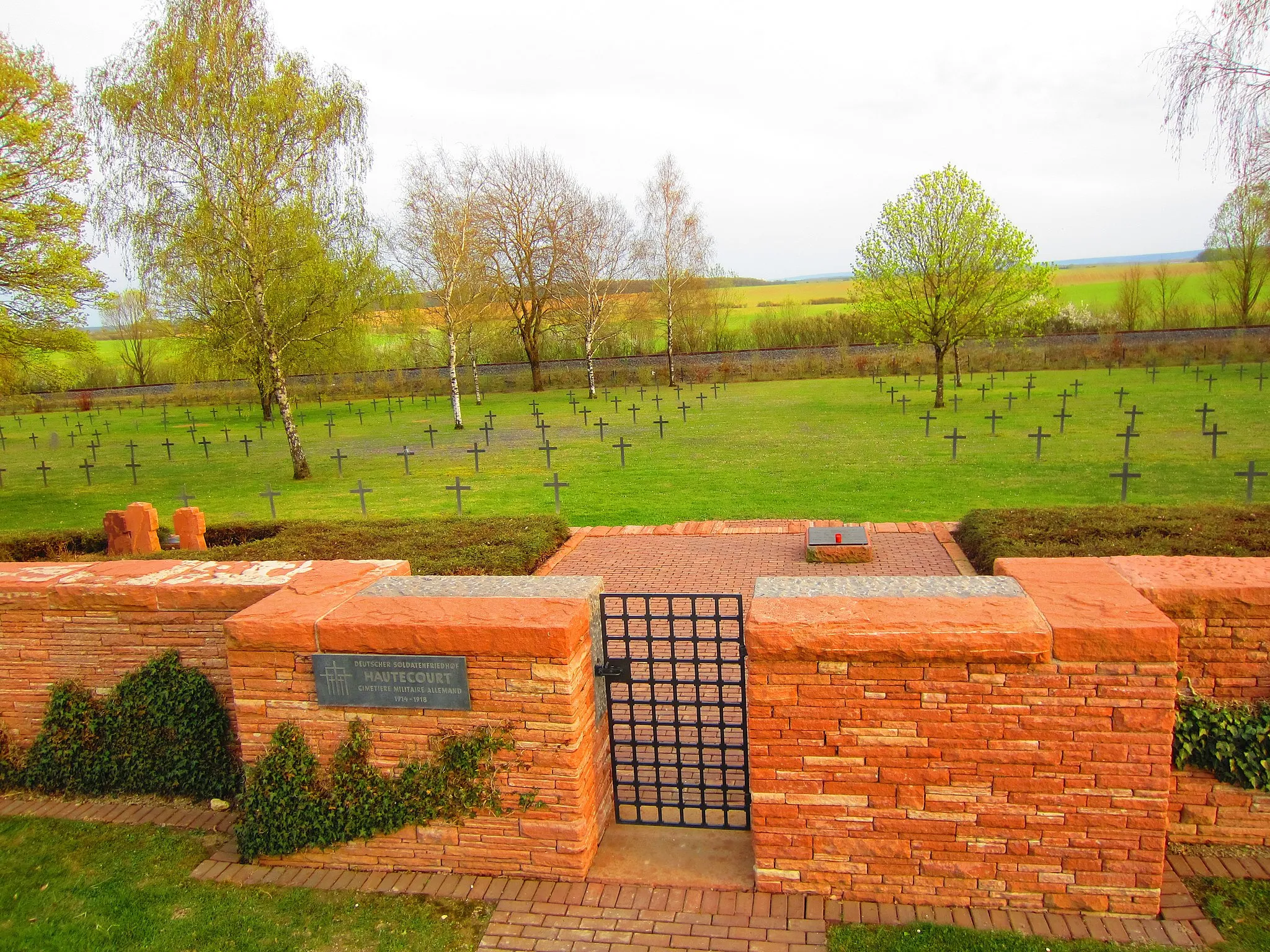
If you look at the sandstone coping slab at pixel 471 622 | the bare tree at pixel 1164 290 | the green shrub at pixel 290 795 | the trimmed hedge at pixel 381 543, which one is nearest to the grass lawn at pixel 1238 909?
the sandstone coping slab at pixel 471 622

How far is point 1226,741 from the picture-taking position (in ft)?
13.9

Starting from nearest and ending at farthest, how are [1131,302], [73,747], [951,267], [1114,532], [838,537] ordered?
1. [73,747]
2. [1114,532]
3. [838,537]
4. [951,267]
5. [1131,302]

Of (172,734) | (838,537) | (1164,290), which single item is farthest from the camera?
(1164,290)

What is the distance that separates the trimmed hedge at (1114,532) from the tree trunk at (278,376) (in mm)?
14104

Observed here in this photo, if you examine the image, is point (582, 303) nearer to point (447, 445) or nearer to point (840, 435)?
point (447, 445)

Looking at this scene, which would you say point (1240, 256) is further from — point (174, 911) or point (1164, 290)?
point (174, 911)

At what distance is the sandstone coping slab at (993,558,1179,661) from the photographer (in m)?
3.71

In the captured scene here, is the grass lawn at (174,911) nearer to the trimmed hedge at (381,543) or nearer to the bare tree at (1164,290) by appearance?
the trimmed hedge at (381,543)

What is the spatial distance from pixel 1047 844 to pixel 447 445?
21.3m

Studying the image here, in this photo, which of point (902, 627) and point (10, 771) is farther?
point (10, 771)

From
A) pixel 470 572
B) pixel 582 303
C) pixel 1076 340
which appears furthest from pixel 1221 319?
pixel 470 572

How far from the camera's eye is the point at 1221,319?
44.3 metres

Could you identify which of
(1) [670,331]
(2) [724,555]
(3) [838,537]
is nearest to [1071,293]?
(1) [670,331]

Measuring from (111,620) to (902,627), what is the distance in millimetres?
4833
